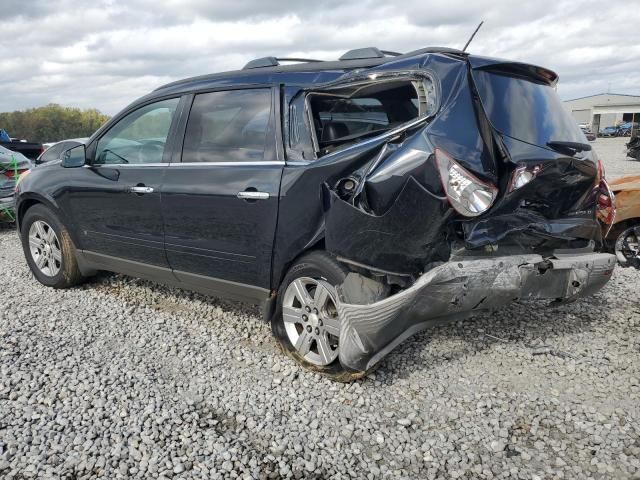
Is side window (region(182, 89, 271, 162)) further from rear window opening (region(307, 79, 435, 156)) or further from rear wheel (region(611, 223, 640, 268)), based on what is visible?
rear wheel (region(611, 223, 640, 268))

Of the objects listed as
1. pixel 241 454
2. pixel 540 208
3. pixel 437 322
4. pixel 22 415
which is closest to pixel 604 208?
pixel 540 208

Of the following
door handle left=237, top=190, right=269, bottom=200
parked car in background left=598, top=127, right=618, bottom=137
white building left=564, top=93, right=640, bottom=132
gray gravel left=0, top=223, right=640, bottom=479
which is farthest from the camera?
white building left=564, top=93, right=640, bottom=132

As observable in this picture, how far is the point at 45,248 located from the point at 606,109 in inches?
2901

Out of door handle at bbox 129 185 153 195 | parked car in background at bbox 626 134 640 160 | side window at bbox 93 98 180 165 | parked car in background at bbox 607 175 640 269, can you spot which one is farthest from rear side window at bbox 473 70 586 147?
parked car in background at bbox 626 134 640 160

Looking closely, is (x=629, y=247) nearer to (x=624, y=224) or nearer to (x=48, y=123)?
(x=624, y=224)

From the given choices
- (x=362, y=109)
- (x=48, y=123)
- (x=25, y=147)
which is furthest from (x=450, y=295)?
(x=48, y=123)

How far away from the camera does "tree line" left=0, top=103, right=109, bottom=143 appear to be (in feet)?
153

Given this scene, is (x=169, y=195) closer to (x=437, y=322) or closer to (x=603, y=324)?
(x=437, y=322)

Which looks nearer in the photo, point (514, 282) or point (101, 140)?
point (514, 282)

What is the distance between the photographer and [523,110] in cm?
299

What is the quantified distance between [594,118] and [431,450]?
70987 mm

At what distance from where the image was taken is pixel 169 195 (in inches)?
152

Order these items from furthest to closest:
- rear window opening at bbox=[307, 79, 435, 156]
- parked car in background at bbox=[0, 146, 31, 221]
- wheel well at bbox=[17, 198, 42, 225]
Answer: parked car in background at bbox=[0, 146, 31, 221]
wheel well at bbox=[17, 198, 42, 225]
rear window opening at bbox=[307, 79, 435, 156]

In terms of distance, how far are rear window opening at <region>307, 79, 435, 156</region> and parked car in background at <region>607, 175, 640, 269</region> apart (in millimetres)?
3786
